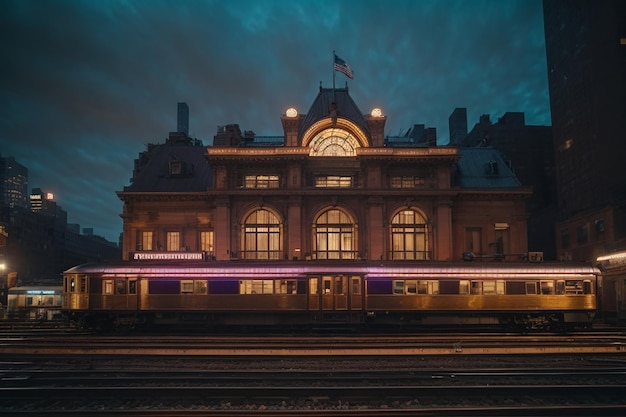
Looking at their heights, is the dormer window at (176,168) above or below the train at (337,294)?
above

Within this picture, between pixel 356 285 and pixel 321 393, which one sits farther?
pixel 356 285

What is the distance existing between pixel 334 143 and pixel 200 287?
20.3 m

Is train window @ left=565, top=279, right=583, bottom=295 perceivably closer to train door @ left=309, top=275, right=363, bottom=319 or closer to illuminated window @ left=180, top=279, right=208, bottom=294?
train door @ left=309, top=275, right=363, bottom=319

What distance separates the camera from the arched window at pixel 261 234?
42906 mm

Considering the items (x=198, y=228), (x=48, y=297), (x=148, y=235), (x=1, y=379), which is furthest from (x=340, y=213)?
(x=1, y=379)

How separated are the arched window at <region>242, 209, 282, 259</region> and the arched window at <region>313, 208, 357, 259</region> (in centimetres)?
326

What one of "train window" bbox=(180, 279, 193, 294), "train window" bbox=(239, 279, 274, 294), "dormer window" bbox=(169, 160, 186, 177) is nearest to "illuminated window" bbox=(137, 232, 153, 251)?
"dormer window" bbox=(169, 160, 186, 177)

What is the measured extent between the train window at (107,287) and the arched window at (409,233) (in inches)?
895

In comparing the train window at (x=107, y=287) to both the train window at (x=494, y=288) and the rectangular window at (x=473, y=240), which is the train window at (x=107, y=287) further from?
the rectangular window at (x=473, y=240)

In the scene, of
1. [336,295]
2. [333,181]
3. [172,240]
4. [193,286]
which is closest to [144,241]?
[172,240]

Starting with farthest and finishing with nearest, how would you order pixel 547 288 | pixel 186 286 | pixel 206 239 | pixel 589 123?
pixel 589 123 → pixel 206 239 → pixel 186 286 → pixel 547 288

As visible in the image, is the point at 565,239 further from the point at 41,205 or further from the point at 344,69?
the point at 41,205

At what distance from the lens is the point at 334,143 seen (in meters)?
44.8

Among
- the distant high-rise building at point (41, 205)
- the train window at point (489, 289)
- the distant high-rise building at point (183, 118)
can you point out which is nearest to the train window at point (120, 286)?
the train window at point (489, 289)
